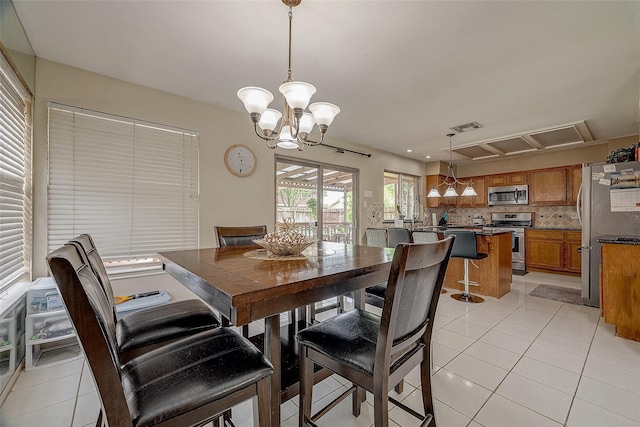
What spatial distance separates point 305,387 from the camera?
4.03ft

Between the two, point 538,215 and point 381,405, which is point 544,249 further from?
point 381,405

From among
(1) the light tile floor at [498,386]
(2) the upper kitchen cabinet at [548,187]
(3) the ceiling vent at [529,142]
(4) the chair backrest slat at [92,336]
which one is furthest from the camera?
(2) the upper kitchen cabinet at [548,187]

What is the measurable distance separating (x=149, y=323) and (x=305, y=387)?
35.0 inches

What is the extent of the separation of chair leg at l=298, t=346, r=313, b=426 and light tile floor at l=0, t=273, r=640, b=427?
1.10ft

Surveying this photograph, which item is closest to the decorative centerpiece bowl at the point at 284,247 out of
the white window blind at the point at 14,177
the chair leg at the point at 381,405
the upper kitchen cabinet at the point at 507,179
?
the chair leg at the point at 381,405

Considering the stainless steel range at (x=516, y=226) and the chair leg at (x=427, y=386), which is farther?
the stainless steel range at (x=516, y=226)

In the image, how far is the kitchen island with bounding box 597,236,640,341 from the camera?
7.69 feet

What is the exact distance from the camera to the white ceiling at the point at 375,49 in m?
1.72

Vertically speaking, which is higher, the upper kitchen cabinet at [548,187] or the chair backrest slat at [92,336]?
the upper kitchen cabinet at [548,187]

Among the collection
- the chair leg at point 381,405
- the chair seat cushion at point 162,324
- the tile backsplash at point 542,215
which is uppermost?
the tile backsplash at point 542,215

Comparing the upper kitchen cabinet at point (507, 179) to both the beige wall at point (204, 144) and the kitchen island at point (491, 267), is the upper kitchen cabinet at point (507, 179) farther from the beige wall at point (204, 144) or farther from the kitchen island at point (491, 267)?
the kitchen island at point (491, 267)

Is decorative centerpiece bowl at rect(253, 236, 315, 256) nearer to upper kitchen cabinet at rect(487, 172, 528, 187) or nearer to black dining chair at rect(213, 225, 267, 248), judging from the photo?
black dining chair at rect(213, 225, 267, 248)

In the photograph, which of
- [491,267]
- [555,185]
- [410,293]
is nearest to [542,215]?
[555,185]

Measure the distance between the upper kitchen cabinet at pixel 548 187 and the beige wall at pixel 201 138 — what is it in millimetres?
4249
